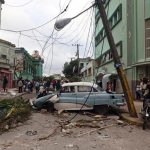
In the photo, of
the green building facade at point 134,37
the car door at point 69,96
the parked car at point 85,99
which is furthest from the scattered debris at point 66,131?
the green building facade at point 134,37

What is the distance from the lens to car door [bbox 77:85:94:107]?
1842 cm

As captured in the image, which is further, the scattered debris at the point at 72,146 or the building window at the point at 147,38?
the building window at the point at 147,38

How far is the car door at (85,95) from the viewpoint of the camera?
1842 centimetres

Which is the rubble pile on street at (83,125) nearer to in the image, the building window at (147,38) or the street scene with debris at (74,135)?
the street scene with debris at (74,135)

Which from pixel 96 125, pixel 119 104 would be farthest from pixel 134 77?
pixel 96 125

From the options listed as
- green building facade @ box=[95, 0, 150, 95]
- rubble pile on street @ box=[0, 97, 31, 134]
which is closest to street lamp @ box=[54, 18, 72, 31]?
rubble pile on street @ box=[0, 97, 31, 134]

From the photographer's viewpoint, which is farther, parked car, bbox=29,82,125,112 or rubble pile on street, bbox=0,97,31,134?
parked car, bbox=29,82,125,112

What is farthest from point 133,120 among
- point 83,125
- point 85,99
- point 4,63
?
point 4,63

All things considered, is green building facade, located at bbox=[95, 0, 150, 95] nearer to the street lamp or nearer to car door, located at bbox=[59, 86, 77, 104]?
car door, located at bbox=[59, 86, 77, 104]

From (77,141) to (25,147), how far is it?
163 cm

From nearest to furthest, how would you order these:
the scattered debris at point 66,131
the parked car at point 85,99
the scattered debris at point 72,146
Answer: the scattered debris at point 72,146 < the scattered debris at point 66,131 < the parked car at point 85,99

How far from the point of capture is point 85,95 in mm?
18688

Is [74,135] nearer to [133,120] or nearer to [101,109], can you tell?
[133,120]

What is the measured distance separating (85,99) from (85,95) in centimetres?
29
